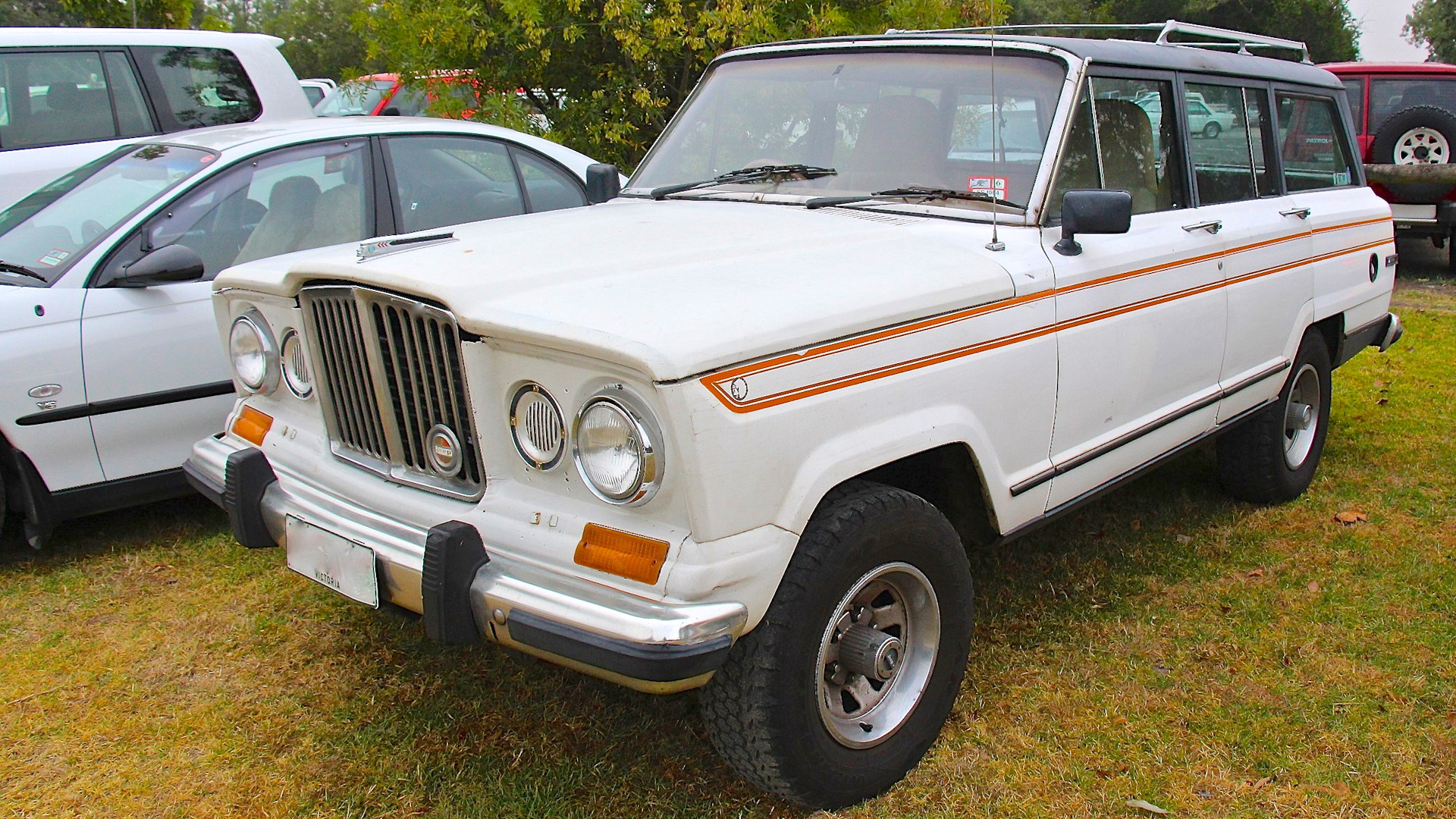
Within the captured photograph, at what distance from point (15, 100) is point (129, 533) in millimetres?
3323

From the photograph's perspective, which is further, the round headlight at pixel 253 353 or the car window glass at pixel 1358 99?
the car window glass at pixel 1358 99

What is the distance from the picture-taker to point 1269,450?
15.1 feet

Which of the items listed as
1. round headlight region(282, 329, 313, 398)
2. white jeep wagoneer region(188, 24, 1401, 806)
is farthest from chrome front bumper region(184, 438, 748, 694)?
round headlight region(282, 329, 313, 398)

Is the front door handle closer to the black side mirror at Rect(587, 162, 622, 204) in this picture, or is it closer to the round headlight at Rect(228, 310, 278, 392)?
the black side mirror at Rect(587, 162, 622, 204)

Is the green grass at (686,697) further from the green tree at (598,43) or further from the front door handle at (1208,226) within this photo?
the green tree at (598,43)

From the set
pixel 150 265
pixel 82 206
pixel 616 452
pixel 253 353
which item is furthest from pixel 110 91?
pixel 616 452

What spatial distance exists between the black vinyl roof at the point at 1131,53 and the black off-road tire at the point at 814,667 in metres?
1.64

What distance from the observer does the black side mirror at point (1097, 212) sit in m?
2.99

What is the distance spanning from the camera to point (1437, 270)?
10.9 metres

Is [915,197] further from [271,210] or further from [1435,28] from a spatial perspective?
[1435,28]

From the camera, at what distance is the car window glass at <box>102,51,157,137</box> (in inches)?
256

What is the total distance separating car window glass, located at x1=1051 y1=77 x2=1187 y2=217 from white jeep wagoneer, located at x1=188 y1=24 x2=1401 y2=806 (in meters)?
0.01

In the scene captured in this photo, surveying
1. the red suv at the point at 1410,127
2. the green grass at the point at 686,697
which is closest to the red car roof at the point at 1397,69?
the red suv at the point at 1410,127

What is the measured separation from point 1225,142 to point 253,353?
3.50 metres
